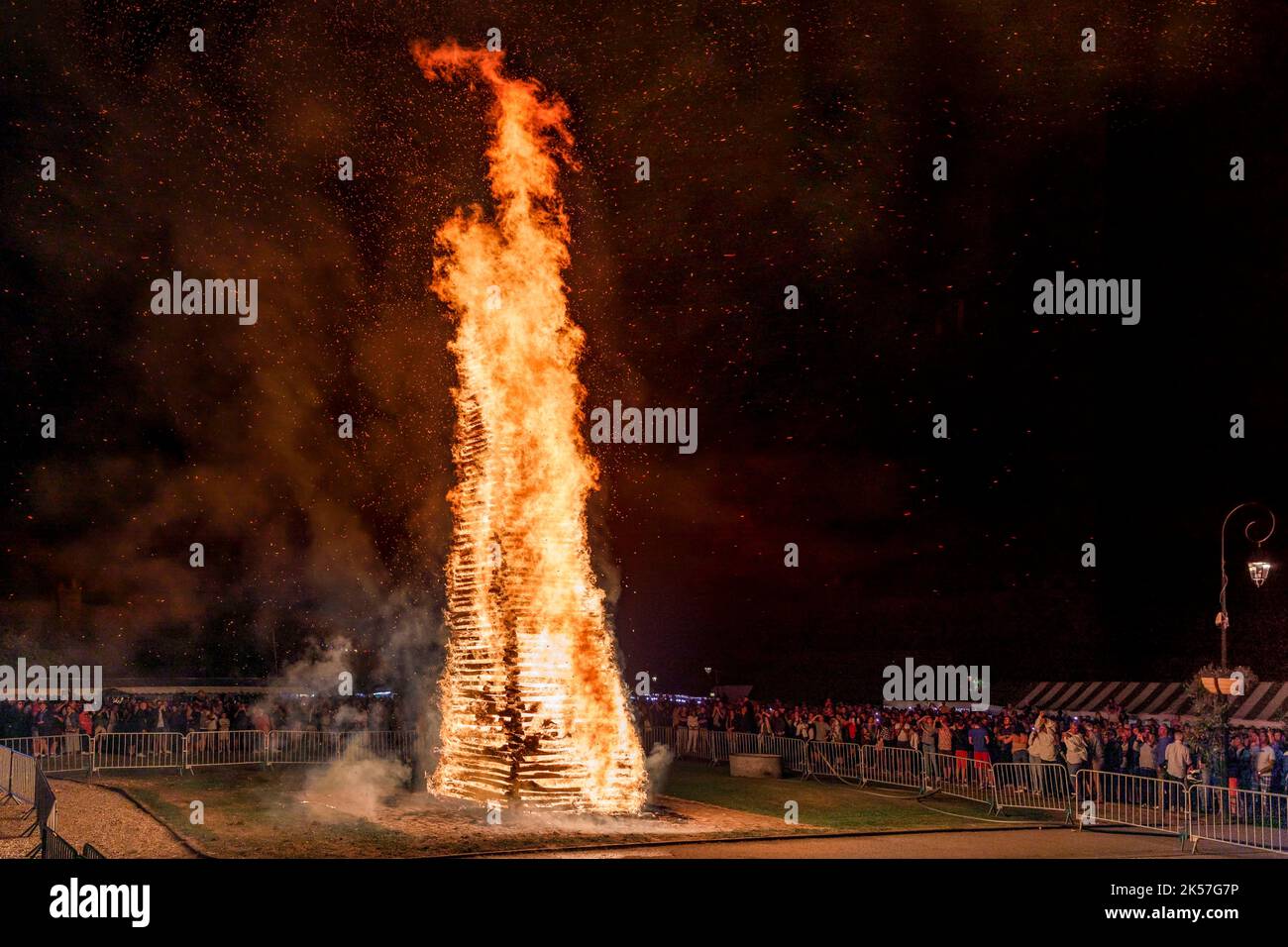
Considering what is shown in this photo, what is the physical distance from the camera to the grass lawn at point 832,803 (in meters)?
17.8

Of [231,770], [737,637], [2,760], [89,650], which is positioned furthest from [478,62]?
[737,637]

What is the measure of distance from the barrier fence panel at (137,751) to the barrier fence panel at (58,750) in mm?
327

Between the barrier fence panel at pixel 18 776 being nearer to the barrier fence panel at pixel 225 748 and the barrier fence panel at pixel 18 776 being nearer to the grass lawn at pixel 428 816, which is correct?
the grass lawn at pixel 428 816

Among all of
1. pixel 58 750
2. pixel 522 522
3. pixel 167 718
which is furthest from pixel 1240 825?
pixel 167 718

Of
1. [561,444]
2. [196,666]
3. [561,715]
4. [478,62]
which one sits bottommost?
[196,666]

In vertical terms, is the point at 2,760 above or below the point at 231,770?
above

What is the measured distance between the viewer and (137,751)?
83.0ft

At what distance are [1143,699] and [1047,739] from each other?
19.6m

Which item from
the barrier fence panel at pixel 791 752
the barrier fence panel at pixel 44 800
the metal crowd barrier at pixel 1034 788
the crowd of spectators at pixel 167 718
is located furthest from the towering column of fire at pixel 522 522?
the crowd of spectators at pixel 167 718

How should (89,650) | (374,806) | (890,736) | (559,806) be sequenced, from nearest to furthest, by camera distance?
(559,806), (374,806), (890,736), (89,650)

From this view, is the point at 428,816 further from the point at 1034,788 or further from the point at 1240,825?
the point at 1240,825
